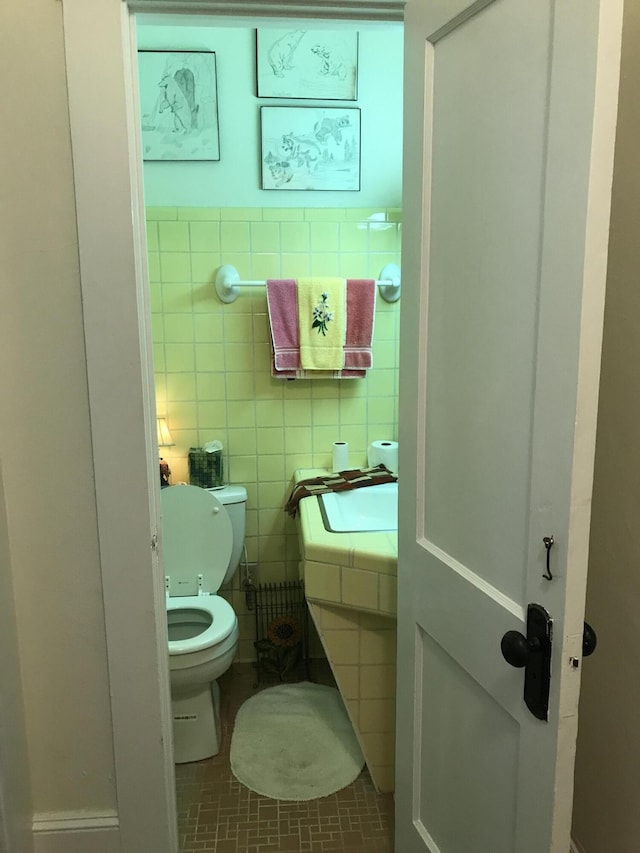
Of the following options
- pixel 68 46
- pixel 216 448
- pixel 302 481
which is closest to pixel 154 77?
pixel 68 46

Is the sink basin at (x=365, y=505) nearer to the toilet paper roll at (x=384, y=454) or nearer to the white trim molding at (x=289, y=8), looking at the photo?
the toilet paper roll at (x=384, y=454)

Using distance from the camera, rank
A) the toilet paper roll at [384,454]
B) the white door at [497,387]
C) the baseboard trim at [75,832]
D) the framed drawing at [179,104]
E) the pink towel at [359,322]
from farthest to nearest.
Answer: the toilet paper roll at [384,454]
the pink towel at [359,322]
the framed drawing at [179,104]
the baseboard trim at [75,832]
the white door at [497,387]

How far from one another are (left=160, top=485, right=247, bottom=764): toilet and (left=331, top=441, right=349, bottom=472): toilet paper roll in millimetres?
374

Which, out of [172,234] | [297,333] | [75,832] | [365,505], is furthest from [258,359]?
[75,832]

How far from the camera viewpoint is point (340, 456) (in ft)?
7.97

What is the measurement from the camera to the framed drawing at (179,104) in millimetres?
2203

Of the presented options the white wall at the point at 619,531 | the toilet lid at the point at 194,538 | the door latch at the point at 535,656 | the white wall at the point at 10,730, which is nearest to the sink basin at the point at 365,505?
the toilet lid at the point at 194,538

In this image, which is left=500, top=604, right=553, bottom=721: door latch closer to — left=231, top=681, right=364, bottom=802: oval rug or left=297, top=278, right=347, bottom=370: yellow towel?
left=231, top=681, right=364, bottom=802: oval rug

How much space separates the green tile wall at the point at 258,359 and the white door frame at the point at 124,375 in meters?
1.04

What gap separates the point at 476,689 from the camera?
1.16m

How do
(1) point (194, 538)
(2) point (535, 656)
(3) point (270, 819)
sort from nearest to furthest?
(2) point (535, 656) → (3) point (270, 819) → (1) point (194, 538)

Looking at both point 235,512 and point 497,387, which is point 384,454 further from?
point 497,387

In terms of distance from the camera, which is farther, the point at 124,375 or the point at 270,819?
the point at 270,819

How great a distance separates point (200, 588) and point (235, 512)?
30cm
